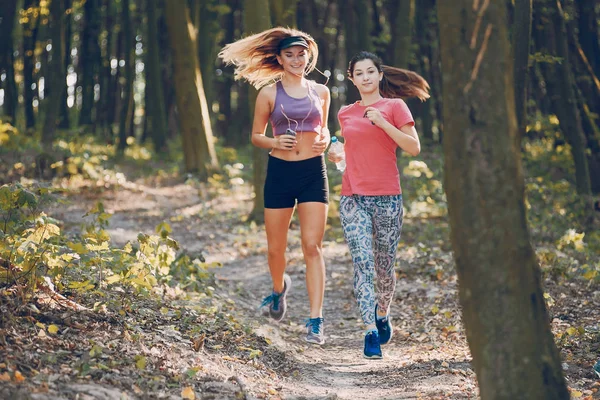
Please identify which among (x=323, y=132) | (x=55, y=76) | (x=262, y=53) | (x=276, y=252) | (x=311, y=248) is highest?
(x=55, y=76)

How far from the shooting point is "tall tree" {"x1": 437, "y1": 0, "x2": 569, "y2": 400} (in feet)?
11.8

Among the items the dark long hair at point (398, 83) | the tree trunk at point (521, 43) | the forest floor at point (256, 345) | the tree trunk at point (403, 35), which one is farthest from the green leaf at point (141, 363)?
the tree trunk at point (403, 35)

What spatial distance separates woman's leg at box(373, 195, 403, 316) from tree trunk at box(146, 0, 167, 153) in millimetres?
18489

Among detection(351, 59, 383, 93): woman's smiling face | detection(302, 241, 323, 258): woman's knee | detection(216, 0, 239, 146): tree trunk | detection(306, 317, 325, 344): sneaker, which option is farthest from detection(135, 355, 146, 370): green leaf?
detection(216, 0, 239, 146): tree trunk

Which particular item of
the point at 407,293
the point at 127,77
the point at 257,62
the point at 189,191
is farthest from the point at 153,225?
the point at 127,77

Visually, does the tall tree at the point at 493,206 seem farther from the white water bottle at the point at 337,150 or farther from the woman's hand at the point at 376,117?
the white water bottle at the point at 337,150

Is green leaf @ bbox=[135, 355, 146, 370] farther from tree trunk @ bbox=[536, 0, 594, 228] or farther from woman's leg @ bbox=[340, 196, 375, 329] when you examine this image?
tree trunk @ bbox=[536, 0, 594, 228]

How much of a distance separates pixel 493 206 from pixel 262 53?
3.73m

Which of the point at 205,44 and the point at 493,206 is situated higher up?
the point at 205,44

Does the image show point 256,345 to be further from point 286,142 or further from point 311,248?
point 286,142

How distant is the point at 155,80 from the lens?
938 inches

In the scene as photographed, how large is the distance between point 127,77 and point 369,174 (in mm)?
20717

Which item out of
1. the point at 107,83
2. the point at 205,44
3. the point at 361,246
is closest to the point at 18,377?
the point at 361,246

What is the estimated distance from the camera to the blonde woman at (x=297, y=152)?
6.44 m
